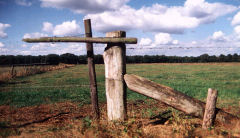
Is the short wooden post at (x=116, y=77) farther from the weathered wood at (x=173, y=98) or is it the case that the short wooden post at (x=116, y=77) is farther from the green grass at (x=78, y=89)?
the green grass at (x=78, y=89)

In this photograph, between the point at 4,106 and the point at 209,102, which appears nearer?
the point at 209,102

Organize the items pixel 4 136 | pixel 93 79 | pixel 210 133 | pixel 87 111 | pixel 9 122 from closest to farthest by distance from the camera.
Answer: pixel 210 133
pixel 4 136
pixel 93 79
pixel 9 122
pixel 87 111

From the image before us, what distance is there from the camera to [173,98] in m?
3.10

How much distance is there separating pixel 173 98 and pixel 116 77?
43.0 inches

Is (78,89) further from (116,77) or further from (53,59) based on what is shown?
(53,59)

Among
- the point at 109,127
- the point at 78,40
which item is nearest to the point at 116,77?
the point at 109,127

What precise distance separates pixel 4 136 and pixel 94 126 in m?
1.87

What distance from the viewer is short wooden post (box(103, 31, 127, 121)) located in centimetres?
332

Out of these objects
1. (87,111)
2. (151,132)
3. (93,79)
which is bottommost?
(87,111)

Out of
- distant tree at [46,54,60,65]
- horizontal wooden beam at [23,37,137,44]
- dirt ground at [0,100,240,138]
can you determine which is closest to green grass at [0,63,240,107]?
dirt ground at [0,100,240,138]

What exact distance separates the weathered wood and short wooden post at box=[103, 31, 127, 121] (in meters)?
0.25

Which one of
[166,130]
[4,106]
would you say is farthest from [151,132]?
[4,106]

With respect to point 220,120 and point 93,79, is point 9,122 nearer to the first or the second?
point 93,79

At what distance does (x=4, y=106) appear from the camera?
22.3 feet
